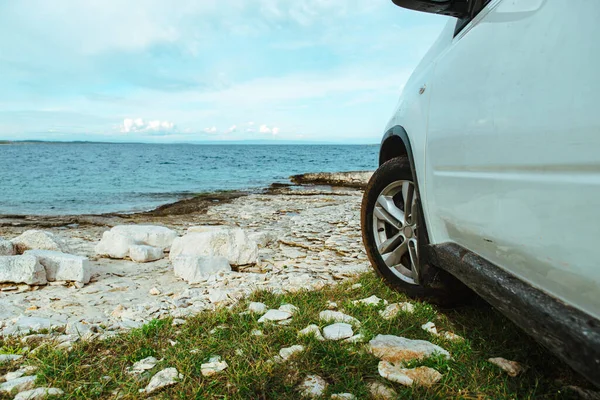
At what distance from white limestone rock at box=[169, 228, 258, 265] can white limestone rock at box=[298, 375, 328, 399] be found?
2.77 m

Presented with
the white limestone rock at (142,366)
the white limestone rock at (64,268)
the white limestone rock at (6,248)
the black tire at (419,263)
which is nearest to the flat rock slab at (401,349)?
the black tire at (419,263)

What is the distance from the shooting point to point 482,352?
2.21 m

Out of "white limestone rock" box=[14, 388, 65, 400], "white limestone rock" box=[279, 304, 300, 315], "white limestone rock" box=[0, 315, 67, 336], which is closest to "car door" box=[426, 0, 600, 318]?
"white limestone rock" box=[279, 304, 300, 315]

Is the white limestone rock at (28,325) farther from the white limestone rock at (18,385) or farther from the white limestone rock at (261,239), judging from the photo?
the white limestone rock at (261,239)

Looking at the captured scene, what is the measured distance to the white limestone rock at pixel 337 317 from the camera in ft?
8.68

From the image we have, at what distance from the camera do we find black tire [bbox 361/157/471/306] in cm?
256

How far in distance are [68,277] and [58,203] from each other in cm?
1173

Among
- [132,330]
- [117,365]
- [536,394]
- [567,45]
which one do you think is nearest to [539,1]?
[567,45]

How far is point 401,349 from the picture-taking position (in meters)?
2.19

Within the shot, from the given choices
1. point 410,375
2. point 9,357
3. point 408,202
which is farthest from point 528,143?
point 9,357

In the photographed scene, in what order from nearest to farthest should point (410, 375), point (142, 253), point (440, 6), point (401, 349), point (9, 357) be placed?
point (410, 375)
point (440, 6)
point (401, 349)
point (9, 357)
point (142, 253)

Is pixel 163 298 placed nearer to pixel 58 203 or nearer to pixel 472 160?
pixel 472 160

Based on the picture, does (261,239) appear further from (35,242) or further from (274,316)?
(274,316)

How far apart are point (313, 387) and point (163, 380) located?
0.75 m
